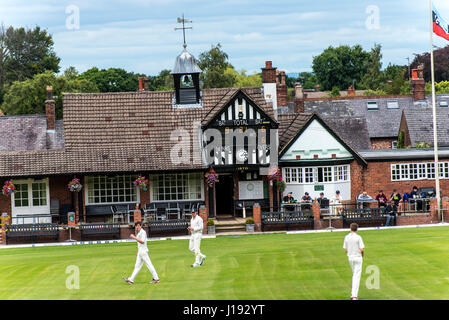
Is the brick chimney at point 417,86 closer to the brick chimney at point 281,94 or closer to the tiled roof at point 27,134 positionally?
the brick chimney at point 281,94

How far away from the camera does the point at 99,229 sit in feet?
115

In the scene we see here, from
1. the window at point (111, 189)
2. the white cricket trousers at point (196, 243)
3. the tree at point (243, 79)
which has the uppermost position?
the tree at point (243, 79)

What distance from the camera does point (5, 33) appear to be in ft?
351

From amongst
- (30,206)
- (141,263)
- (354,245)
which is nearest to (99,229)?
(30,206)

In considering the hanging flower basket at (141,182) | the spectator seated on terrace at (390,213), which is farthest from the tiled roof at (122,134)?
the spectator seated on terrace at (390,213)

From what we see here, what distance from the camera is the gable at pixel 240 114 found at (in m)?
38.3

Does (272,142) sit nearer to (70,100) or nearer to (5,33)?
(70,100)

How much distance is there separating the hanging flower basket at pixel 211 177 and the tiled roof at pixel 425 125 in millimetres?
18700

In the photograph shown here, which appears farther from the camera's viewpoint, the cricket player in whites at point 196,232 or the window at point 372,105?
the window at point 372,105

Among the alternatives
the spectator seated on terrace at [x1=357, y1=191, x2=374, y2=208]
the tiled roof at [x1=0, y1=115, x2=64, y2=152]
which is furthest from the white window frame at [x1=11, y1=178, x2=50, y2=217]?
the spectator seated on terrace at [x1=357, y1=191, x2=374, y2=208]

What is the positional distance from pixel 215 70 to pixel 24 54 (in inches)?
1392

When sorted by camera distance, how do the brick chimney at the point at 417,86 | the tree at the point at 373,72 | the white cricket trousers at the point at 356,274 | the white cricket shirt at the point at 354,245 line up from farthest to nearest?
the tree at the point at 373,72
the brick chimney at the point at 417,86
the white cricket shirt at the point at 354,245
the white cricket trousers at the point at 356,274
